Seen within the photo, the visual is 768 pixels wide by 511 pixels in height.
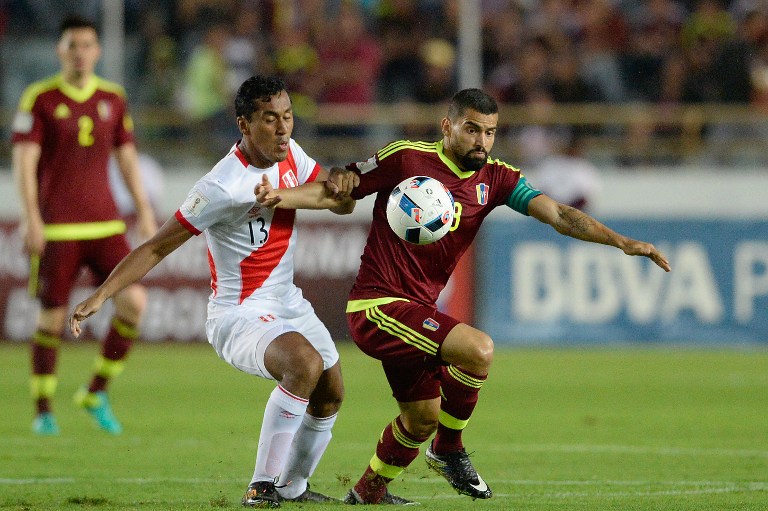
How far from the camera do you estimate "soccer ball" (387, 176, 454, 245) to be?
629 centimetres

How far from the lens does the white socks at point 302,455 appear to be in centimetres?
652

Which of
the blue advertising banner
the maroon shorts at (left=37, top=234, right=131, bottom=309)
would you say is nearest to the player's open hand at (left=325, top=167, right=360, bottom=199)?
the maroon shorts at (left=37, top=234, right=131, bottom=309)

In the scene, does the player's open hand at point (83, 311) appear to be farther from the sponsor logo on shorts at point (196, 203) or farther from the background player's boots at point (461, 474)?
the background player's boots at point (461, 474)

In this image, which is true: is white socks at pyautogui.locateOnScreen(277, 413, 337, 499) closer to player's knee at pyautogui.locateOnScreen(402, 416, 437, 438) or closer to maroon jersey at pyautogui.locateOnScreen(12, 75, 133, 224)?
player's knee at pyautogui.locateOnScreen(402, 416, 437, 438)

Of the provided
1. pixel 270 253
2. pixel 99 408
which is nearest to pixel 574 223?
pixel 270 253

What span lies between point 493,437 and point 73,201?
3314 millimetres

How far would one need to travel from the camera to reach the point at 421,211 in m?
6.29

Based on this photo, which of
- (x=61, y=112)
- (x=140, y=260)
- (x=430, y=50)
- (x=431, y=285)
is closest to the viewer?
(x=140, y=260)

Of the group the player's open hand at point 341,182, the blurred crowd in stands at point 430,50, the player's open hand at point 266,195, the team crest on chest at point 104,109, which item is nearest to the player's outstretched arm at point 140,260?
the player's open hand at point 266,195

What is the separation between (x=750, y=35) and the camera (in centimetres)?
1692

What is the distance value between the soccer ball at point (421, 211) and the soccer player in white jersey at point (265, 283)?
11.0 inches

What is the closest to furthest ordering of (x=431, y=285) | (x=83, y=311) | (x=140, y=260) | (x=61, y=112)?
(x=83, y=311) < (x=140, y=260) < (x=431, y=285) < (x=61, y=112)

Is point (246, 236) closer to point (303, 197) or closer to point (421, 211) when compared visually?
point (303, 197)

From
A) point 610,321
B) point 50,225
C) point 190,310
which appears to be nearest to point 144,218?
point 50,225
